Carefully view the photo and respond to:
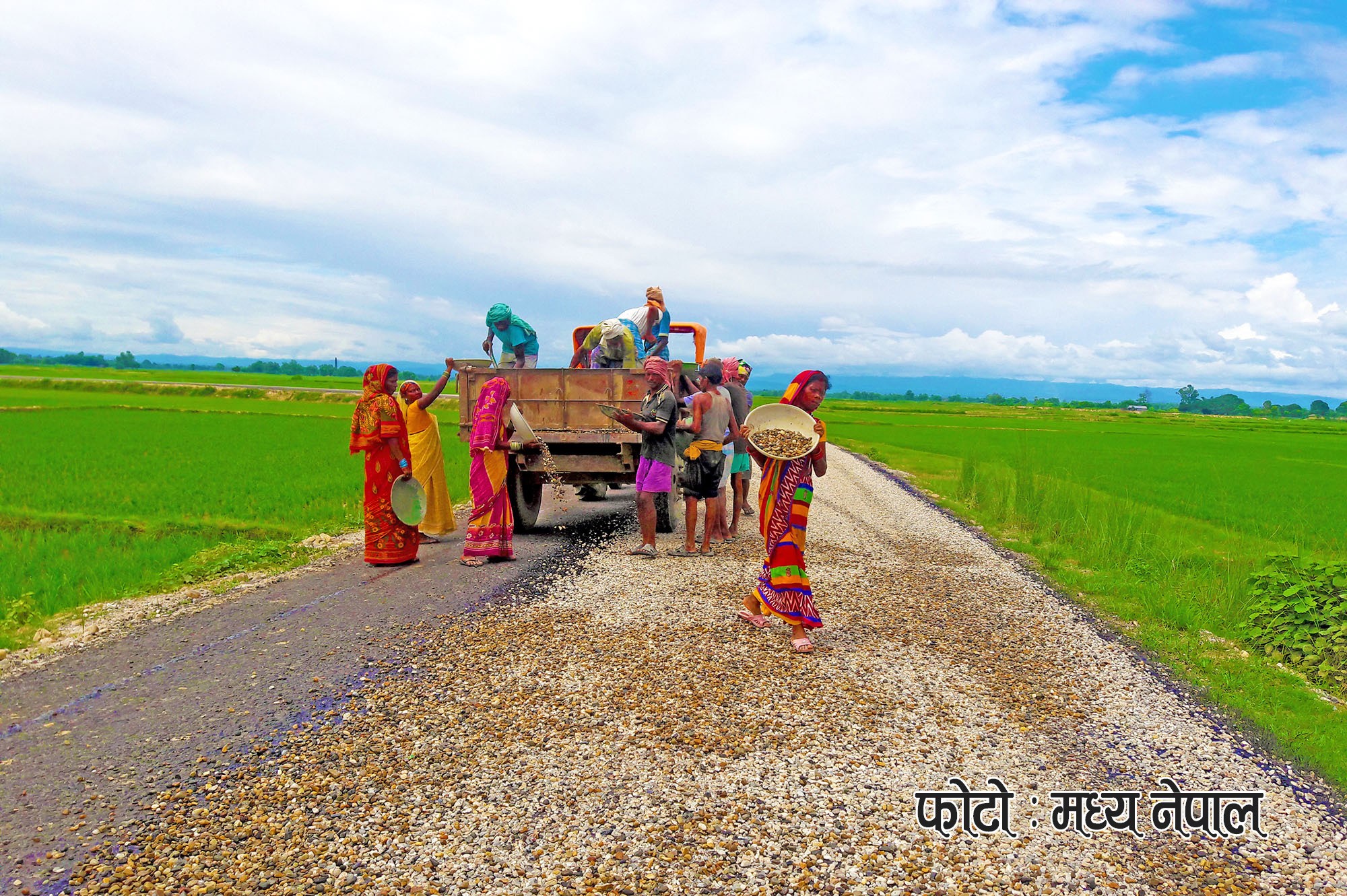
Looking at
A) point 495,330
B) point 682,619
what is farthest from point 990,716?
point 495,330

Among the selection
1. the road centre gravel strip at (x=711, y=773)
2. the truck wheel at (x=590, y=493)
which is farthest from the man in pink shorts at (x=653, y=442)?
the truck wheel at (x=590, y=493)

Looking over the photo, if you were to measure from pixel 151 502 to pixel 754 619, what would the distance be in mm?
11056

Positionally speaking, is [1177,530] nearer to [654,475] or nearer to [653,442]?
[654,475]

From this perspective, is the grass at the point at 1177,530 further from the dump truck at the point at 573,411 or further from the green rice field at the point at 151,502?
the green rice field at the point at 151,502

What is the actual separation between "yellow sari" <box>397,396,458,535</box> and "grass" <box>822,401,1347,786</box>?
7.81 meters

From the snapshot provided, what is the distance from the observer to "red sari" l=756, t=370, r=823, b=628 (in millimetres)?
5773

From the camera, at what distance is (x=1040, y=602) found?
25.1 feet

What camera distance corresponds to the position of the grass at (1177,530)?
218 inches

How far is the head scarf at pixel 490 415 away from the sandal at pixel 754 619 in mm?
3584

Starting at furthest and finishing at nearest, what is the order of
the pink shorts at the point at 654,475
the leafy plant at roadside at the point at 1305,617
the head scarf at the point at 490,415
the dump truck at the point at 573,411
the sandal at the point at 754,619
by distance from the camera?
the dump truck at the point at 573,411, the pink shorts at the point at 654,475, the head scarf at the point at 490,415, the sandal at the point at 754,619, the leafy plant at roadside at the point at 1305,617

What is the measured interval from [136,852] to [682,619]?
4041mm

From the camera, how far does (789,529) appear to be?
580 cm

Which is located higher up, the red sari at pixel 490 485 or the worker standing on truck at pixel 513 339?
the worker standing on truck at pixel 513 339

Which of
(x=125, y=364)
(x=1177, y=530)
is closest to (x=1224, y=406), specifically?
(x=1177, y=530)
